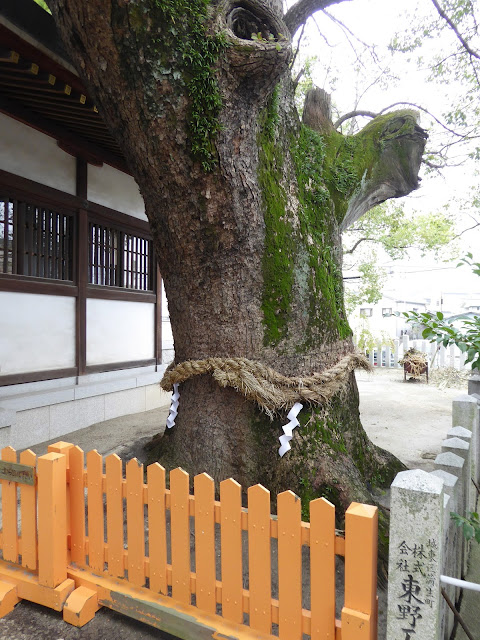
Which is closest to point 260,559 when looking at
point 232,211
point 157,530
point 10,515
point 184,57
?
point 157,530

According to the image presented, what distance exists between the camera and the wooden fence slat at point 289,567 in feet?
5.34

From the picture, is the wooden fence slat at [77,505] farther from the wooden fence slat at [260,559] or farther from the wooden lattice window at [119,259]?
the wooden lattice window at [119,259]

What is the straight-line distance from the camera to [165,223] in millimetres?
2752

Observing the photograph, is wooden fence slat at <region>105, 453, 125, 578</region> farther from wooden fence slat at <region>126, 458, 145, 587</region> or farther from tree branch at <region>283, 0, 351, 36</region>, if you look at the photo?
tree branch at <region>283, 0, 351, 36</region>

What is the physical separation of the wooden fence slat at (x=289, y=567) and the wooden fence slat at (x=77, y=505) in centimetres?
112

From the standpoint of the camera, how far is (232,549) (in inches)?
69.6

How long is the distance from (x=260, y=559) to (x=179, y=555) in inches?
16.6

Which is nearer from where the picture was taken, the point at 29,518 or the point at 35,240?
the point at 29,518

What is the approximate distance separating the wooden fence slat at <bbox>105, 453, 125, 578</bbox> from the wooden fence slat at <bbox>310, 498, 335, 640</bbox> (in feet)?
3.28

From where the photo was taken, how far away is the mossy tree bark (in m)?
2.35

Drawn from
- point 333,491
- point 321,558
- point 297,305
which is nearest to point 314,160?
point 297,305

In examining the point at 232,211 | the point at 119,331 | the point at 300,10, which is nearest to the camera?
the point at 232,211

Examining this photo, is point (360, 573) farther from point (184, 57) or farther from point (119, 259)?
point (119, 259)

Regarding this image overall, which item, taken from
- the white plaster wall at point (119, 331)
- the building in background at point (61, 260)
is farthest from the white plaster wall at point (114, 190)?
the white plaster wall at point (119, 331)
